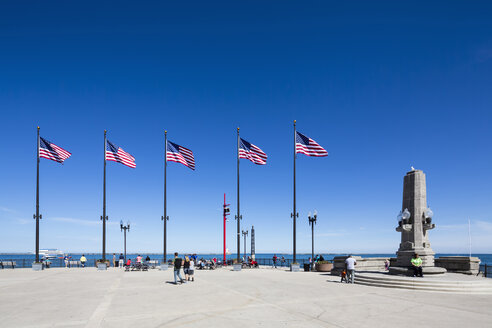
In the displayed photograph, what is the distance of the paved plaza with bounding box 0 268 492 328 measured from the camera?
1013 cm

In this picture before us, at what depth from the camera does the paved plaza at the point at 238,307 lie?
10133mm

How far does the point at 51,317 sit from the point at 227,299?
6.18 meters

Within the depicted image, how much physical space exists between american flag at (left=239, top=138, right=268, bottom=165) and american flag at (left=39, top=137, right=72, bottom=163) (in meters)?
15.0

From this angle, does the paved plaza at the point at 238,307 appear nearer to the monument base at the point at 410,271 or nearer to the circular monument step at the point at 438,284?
the circular monument step at the point at 438,284

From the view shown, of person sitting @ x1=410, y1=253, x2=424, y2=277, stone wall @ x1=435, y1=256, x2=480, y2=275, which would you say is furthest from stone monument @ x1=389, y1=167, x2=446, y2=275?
stone wall @ x1=435, y1=256, x2=480, y2=275

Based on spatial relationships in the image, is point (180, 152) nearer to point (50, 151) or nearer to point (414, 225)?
point (50, 151)

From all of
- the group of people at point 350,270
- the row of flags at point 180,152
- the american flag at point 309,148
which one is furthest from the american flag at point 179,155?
the group of people at point 350,270

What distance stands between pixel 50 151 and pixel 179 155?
1047 centimetres

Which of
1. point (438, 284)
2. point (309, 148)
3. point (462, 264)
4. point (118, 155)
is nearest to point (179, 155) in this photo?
point (118, 155)

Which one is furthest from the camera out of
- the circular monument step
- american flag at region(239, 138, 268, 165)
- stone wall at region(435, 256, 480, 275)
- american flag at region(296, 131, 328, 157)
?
american flag at region(239, 138, 268, 165)

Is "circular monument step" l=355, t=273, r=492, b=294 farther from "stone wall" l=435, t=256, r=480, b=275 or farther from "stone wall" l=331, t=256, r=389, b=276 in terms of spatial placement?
"stone wall" l=435, t=256, r=480, b=275

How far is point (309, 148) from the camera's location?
30.3 m

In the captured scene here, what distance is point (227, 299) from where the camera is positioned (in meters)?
14.4

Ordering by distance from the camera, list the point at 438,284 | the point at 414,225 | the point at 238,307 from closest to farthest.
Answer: the point at 238,307 → the point at 438,284 → the point at 414,225
